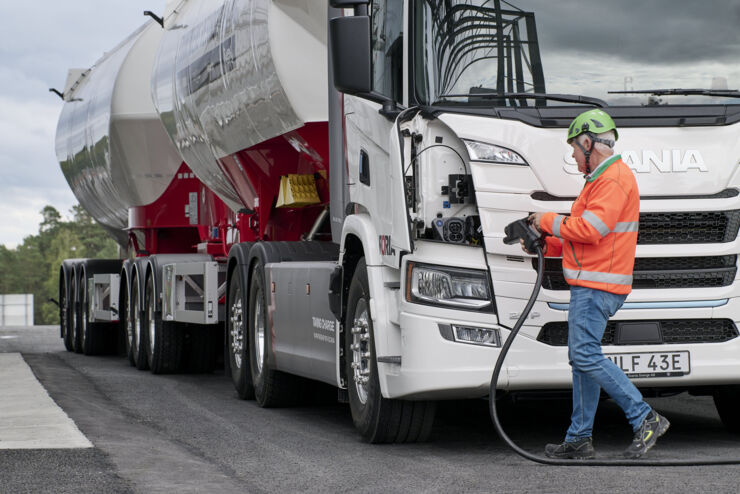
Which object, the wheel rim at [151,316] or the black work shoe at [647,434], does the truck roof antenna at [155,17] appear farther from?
the black work shoe at [647,434]

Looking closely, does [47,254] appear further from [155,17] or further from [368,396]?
[368,396]

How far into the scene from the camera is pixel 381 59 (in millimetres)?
8164

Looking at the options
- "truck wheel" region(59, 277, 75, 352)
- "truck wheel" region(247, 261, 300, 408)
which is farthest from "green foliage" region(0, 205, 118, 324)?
"truck wheel" region(247, 261, 300, 408)

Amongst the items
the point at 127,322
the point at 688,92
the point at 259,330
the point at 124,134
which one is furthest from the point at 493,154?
the point at 127,322

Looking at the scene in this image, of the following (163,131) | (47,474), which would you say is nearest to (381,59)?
(47,474)

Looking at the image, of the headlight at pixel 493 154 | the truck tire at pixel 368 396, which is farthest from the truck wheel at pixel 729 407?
the headlight at pixel 493 154

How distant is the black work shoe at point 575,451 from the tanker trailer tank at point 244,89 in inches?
141

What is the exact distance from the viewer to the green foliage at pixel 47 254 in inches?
5389

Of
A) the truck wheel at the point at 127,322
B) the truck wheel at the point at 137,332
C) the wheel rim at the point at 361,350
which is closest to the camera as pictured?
the wheel rim at the point at 361,350

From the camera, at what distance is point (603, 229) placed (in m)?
6.91

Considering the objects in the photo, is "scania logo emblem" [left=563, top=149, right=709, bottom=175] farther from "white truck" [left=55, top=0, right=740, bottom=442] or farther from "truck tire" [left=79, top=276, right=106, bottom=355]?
"truck tire" [left=79, top=276, right=106, bottom=355]

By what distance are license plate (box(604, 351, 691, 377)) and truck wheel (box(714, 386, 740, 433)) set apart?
3.92 feet

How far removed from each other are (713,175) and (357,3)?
2244 millimetres

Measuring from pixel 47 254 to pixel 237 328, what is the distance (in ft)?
459
